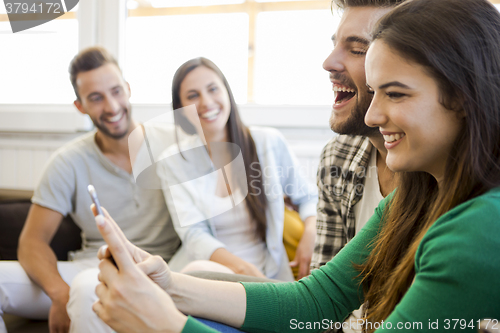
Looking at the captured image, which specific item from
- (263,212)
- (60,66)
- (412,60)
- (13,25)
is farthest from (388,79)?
(13,25)

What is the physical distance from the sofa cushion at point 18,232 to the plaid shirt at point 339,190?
967mm

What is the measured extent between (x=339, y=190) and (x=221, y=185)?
0.48m

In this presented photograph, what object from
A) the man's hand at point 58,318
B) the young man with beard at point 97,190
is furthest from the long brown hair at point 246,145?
the man's hand at point 58,318

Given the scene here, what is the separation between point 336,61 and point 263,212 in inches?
23.0

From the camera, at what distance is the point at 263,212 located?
137 centimetres

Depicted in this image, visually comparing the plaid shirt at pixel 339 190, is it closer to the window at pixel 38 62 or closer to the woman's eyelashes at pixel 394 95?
the woman's eyelashes at pixel 394 95

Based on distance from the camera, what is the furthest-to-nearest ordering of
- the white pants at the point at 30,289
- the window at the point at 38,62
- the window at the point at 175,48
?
1. the window at the point at 38,62
2. the window at the point at 175,48
3. the white pants at the point at 30,289

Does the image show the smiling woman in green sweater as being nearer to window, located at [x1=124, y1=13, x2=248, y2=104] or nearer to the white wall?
the white wall

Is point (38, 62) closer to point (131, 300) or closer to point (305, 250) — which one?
point (305, 250)

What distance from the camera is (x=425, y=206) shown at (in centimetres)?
66

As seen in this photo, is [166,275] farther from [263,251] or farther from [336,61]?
[263,251]

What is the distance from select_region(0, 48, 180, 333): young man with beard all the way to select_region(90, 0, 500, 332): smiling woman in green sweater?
82 cm

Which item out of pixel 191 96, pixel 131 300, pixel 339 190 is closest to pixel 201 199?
pixel 191 96

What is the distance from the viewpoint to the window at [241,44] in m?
2.01
